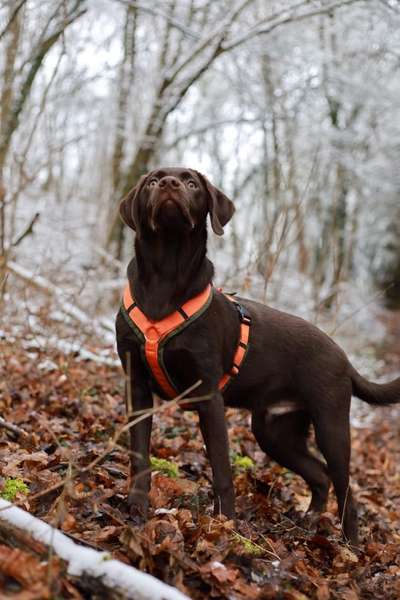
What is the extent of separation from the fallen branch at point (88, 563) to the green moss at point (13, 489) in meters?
0.69

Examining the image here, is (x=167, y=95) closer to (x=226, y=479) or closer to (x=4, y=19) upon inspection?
(x=4, y=19)

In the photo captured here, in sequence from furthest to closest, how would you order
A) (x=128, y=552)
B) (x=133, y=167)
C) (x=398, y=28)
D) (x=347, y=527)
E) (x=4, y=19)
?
(x=133, y=167), (x=398, y=28), (x=4, y=19), (x=347, y=527), (x=128, y=552)

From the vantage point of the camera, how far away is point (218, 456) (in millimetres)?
3621

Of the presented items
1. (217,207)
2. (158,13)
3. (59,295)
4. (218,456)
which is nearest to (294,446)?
(218,456)

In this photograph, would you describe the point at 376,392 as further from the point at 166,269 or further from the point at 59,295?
the point at 59,295

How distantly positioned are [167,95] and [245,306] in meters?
8.90

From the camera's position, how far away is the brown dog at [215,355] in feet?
11.8

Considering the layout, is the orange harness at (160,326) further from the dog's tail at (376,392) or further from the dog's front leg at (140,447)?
the dog's tail at (376,392)

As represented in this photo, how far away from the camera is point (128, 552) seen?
2814 millimetres

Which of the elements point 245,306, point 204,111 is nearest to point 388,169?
point 204,111

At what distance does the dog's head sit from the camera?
3.54 meters

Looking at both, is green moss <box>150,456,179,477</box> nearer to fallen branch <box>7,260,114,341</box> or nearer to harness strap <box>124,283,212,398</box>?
harness strap <box>124,283,212,398</box>

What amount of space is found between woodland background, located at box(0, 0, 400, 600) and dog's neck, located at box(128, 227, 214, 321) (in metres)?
1.19

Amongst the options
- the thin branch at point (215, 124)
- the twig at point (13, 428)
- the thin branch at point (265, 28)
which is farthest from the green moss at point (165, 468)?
the thin branch at point (215, 124)
